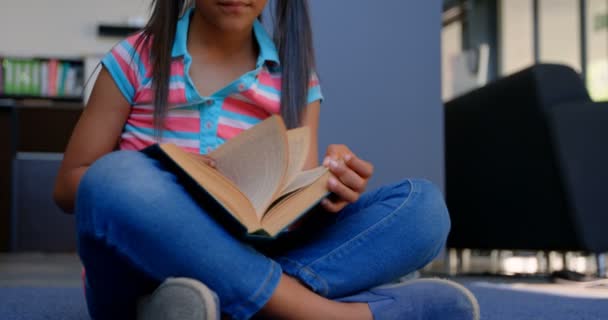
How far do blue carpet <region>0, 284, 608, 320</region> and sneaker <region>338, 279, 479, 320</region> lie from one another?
0.36m

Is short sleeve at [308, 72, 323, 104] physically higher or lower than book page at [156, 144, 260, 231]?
higher

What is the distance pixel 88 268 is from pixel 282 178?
27 centimetres

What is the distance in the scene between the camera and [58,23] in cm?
519

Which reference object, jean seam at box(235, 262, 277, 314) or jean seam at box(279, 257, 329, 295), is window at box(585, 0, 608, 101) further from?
jean seam at box(235, 262, 277, 314)

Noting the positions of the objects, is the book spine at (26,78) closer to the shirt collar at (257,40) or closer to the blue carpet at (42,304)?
the blue carpet at (42,304)

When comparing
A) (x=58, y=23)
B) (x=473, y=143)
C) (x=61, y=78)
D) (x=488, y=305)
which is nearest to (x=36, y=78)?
(x=61, y=78)

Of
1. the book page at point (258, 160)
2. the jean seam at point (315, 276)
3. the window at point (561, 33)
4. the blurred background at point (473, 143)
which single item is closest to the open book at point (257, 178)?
the book page at point (258, 160)

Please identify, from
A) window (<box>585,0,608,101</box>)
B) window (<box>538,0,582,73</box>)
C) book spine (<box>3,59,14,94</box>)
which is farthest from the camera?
window (<box>538,0,582,73</box>)

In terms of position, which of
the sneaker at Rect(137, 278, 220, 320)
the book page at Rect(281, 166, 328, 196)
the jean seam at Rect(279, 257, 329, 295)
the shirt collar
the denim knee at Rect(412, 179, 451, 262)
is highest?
the shirt collar

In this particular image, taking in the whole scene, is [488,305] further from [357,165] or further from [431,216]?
[357,165]

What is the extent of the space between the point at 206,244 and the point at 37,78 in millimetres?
3948

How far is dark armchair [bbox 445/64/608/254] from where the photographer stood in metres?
2.34

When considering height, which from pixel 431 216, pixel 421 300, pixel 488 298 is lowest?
pixel 488 298

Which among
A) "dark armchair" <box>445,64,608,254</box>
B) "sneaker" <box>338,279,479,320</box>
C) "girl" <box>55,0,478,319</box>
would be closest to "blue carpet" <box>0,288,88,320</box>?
"girl" <box>55,0,478,319</box>
